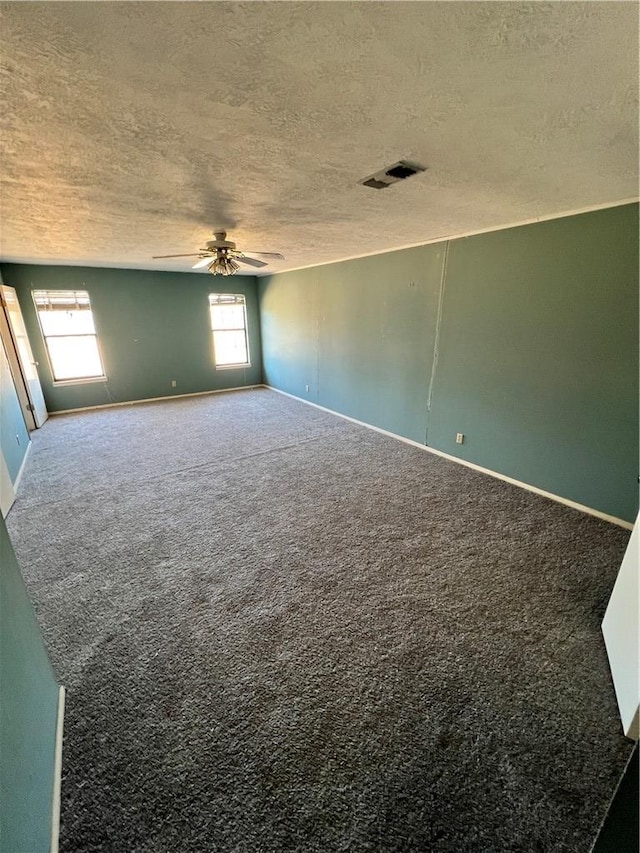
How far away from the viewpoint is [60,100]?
3.88ft

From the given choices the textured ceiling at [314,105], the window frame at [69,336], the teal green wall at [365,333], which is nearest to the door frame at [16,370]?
the window frame at [69,336]

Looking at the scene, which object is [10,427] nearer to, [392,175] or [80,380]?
[80,380]

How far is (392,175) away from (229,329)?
5.71 meters

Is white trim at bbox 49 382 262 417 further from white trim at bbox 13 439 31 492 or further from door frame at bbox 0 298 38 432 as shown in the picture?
white trim at bbox 13 439 31 492

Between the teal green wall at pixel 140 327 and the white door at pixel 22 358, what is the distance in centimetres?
36

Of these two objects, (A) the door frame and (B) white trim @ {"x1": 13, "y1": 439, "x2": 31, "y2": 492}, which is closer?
(B) white trim @ {"x1": 13, "y1": 439, "x2": 31, "y2": 492}

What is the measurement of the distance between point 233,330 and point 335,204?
5137 mm

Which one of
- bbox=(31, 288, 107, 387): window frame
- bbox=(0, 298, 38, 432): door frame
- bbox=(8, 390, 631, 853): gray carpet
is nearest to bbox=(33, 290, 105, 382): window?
bbox=(31, 288, 107, 387): window frame

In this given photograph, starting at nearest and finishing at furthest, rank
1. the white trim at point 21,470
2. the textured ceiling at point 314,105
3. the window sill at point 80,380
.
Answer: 1. the textured ceiling at point 314,105
2. the white trim at point 21,470
3. the window sill at point 80,380

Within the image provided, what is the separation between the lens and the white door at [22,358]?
4398 mm

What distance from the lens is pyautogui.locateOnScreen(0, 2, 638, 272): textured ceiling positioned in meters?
0.86

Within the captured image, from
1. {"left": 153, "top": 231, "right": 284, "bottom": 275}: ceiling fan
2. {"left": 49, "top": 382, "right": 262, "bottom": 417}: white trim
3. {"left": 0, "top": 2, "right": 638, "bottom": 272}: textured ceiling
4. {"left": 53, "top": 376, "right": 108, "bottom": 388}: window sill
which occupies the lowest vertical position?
{"left": 49, "top": 382, "right": 262, "bottom": 417}: white trim

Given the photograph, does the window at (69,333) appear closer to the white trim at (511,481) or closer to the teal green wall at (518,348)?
the teal green wall at (518,348)

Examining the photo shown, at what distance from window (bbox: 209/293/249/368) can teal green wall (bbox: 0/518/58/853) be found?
6.17m
